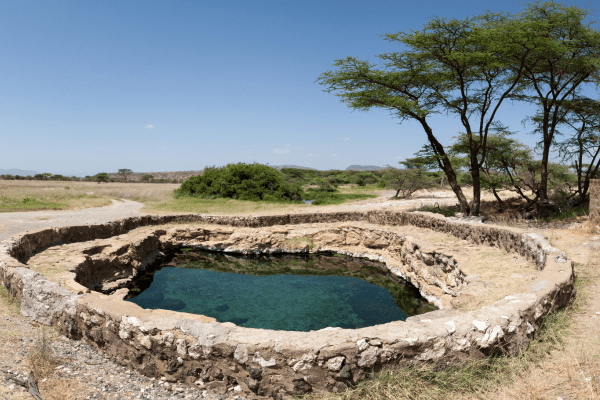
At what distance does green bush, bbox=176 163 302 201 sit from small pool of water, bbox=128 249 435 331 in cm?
1319

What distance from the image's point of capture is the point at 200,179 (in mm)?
28109

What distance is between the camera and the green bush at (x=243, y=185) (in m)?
25.5

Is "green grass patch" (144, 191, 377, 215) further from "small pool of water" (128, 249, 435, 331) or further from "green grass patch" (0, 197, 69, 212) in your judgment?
"small pool of water" (128, 249, 435, 331)

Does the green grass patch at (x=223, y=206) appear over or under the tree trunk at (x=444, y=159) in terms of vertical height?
under

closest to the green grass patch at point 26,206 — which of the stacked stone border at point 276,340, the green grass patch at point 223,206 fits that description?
the green grass patch at point 223,206

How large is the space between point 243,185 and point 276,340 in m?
22.9

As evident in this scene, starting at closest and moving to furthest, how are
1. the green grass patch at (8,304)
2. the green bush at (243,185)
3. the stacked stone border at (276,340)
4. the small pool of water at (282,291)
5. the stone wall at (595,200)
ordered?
the stacked stone border at (276,340) < the green grass patch at (8,304) < the small pool of water at (282,291) < the stone wall at (595,200) < the green bush at (243,185)

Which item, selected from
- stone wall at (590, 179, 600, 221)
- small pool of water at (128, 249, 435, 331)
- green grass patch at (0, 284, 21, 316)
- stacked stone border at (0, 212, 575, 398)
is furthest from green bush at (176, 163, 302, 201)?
stacked stone border at (0, 212, 575, 398)

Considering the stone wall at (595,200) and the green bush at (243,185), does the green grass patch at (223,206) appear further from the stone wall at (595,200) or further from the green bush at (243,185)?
the stone wall at (595,200)

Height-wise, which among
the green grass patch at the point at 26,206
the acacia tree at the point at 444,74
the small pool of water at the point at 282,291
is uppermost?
the acacia tree at the point at 444,74

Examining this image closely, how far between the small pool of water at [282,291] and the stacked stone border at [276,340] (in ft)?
11.0

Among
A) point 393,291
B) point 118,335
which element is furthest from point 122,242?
point 393,291

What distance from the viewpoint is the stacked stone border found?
2939mm

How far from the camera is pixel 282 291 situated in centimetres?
912
